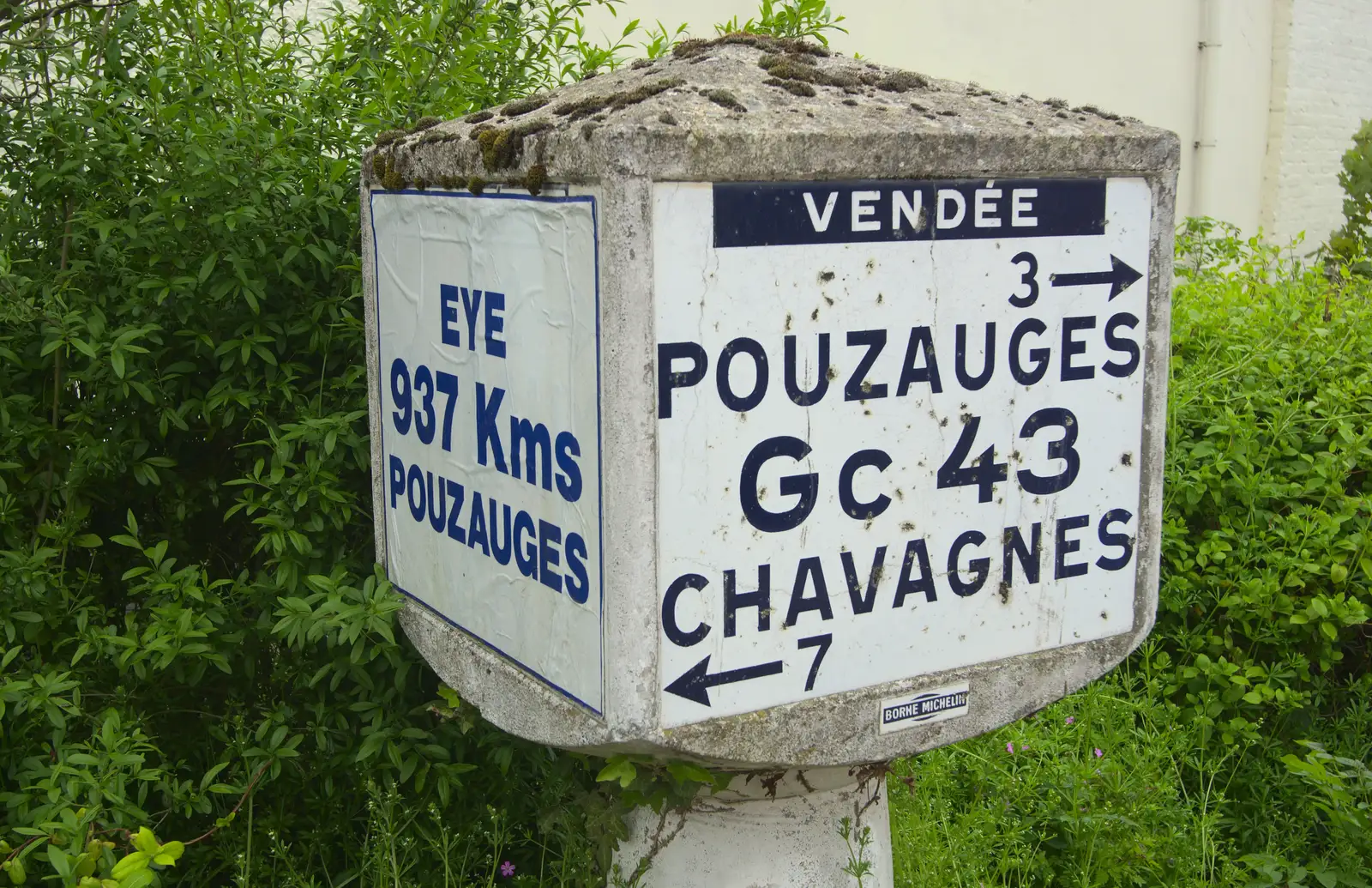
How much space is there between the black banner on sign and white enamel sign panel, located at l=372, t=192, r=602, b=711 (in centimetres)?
23

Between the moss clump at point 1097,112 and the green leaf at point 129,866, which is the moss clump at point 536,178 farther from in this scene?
the green leaf at point 129,866

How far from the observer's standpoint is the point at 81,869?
6.54ft

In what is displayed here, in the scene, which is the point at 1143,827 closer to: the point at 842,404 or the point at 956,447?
the point at 956,447

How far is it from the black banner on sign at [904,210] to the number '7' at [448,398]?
62 centimetres

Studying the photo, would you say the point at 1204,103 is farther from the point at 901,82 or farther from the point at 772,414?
the point at 772,414

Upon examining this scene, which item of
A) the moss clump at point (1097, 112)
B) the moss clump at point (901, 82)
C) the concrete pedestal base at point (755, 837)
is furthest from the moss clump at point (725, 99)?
the concrete pedestal base at point (755, 837)

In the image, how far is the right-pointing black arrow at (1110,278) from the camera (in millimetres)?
2129

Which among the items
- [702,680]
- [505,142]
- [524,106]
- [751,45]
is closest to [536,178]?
[505,142]

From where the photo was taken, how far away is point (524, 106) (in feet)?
7.23

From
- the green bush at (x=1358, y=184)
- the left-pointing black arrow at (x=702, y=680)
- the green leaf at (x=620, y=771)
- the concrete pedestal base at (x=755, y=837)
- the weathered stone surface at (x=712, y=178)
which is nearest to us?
the weathered stone surface at (x=712, y=178)

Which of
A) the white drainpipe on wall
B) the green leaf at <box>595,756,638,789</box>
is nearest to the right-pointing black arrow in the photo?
the green leaf at <box>595,756,638,789</box>

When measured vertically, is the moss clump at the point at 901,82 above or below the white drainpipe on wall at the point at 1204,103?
below

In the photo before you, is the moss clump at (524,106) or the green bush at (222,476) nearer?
the moss clump at (524,106)

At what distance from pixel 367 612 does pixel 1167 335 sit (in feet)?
4.86
